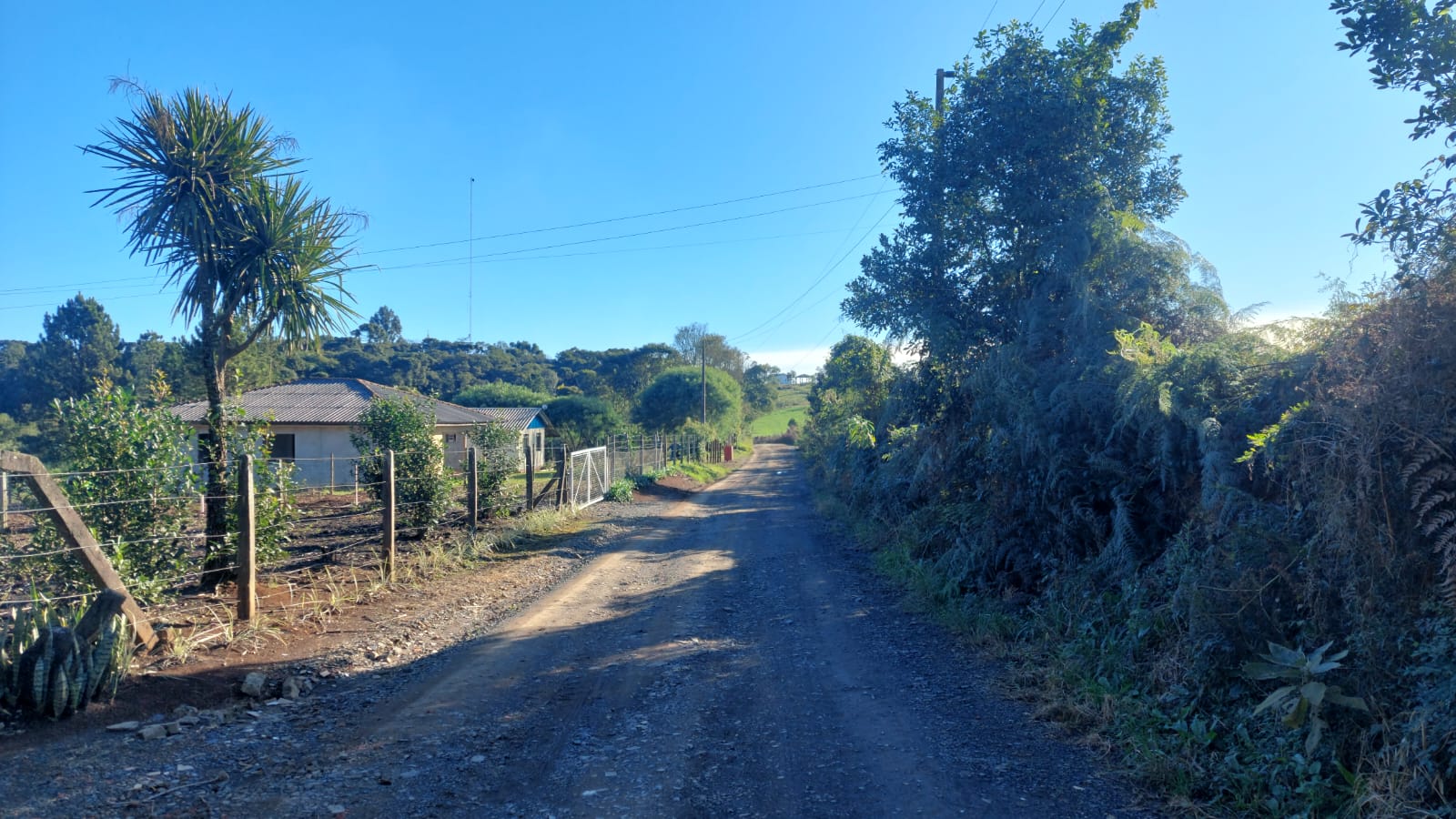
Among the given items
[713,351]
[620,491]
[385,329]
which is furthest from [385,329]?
[620,491]

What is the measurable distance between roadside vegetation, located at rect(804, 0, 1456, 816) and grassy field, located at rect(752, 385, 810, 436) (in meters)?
70.2

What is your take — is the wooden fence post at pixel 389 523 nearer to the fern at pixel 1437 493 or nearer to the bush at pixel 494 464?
the bush at pixel 494 464

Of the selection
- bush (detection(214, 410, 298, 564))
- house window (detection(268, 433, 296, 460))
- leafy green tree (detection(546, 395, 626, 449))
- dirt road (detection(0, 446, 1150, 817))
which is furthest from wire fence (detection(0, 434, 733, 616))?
leafy green tree (detection(546, 395, 626, 449))

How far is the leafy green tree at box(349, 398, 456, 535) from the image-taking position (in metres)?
11.9

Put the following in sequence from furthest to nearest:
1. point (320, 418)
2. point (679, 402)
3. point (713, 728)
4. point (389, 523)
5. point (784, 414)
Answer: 1. point (784, 414)
2. point (679, 402)
3. point (320, 418)
4. point (389, 523)
5. point (713, 728)

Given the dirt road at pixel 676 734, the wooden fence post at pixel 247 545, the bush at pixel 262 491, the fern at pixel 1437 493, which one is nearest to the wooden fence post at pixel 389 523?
the bush at pixel 262 491

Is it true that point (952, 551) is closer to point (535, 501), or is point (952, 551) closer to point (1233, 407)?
point (1233, 407)

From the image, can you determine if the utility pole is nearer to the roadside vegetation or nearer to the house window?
the roadside vegetation

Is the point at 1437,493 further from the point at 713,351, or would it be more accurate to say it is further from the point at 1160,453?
the point at 713,351

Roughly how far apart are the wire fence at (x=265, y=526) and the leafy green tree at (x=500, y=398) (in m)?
31.4

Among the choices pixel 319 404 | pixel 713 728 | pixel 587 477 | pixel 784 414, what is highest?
pixel 784 414

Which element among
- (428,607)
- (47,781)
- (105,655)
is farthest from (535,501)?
(47,781)

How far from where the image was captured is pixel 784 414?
101688 millimetres

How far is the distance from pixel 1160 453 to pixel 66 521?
8.20 m
